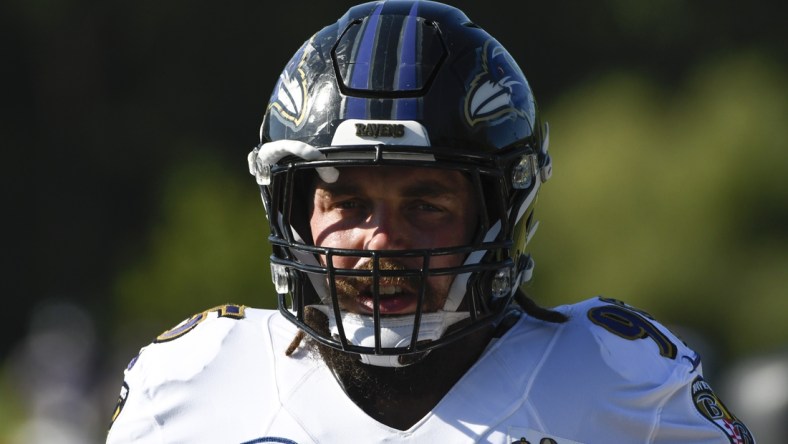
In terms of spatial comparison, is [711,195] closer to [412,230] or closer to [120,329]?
[120,329]

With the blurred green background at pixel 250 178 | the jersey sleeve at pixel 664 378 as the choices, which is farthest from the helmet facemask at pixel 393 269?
the blurred green background at pixel 250 178

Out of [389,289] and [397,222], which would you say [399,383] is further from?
[397,222]

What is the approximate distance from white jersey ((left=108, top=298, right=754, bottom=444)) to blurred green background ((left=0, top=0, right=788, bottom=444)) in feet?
14.3

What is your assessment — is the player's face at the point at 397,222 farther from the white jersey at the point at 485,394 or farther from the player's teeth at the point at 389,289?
the white jersey at the point at 485,394

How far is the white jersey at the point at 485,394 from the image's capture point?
2662 millimetres

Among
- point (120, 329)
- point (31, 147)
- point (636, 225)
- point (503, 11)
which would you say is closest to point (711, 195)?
point (636, 225)

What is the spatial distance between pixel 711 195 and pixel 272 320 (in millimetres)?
6812

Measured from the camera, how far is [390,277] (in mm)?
2625

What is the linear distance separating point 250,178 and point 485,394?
8198mm

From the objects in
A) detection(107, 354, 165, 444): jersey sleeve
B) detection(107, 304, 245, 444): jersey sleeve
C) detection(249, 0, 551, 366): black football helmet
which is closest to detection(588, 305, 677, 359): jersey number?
detection(249, 0, 551, 366): black football helmet

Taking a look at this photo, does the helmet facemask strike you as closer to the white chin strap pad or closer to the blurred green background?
the white chin strap pad

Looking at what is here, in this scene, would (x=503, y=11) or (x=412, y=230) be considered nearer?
(x=412, y=230)

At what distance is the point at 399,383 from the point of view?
277 centimetres

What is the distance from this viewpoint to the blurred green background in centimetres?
903
